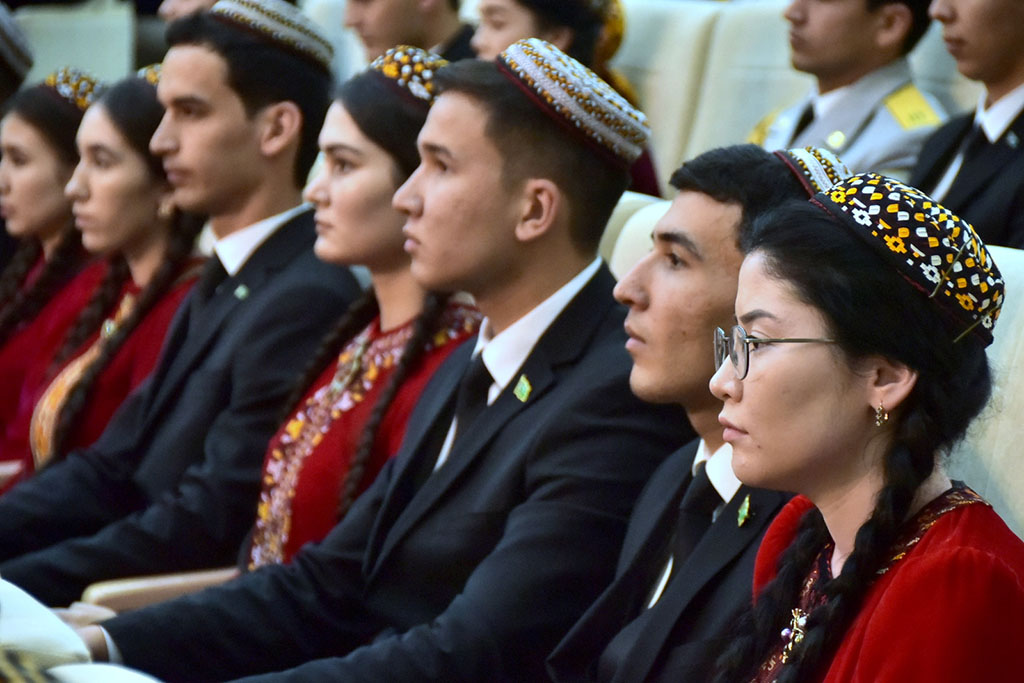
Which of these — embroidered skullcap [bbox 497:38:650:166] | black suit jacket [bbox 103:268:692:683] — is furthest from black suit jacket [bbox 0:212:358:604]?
embroidered skullcap [bbox 497:38:650:166]

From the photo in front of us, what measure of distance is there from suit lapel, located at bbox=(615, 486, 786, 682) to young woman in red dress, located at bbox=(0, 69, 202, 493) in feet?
5.04

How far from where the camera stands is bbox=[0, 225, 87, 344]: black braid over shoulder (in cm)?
338

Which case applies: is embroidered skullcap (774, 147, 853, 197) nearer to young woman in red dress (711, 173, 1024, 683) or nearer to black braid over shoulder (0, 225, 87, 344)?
young woman in red dress (711, 173, 1024, 683)

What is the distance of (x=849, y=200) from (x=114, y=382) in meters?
1.87

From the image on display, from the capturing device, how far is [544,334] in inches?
80.2

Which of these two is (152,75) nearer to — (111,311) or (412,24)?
(111,311)

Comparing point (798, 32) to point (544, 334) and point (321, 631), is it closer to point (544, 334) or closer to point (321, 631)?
point (544, 334)

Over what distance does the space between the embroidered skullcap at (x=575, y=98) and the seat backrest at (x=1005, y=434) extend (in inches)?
24.1

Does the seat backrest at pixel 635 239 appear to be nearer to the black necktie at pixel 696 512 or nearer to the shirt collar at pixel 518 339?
the shirt collar at pixel 518 339

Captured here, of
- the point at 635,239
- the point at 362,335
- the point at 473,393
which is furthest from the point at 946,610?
the point at 362,335

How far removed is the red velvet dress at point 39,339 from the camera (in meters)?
3.25

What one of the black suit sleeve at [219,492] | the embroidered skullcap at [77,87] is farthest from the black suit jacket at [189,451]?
the embroidered skullcap at [77,87]

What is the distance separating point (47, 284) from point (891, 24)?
6.45 feet

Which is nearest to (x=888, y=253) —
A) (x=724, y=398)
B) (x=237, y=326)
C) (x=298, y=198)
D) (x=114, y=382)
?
(x=724, y=398)
